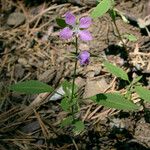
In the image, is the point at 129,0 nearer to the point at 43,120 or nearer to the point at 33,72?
the point at 33,72

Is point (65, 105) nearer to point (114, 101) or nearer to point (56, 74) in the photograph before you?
point (114, 101)

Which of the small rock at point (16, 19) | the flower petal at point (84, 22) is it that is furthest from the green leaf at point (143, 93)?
the small rock at point (16, 19)

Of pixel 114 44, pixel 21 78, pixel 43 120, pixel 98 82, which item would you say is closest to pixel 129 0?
pixel 114 44

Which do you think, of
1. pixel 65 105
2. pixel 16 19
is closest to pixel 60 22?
pixel 65 105

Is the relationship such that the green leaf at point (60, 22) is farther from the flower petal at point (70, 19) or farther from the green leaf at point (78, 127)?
the green leaf at point (78, 127)

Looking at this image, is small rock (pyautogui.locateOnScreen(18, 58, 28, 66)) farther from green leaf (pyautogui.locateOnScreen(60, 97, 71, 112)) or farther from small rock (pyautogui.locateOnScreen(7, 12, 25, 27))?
green leaf (pyautogui.locateOnScreen(60, 97, 71, 112))

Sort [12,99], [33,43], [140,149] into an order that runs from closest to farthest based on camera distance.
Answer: [140,149] → [12,99] → [33,43]
